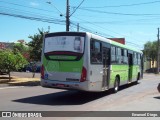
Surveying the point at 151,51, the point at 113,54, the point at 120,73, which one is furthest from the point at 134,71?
the point at 151,51

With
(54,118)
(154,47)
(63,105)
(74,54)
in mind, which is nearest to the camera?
(54,118)

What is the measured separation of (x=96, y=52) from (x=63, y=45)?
1573 mm

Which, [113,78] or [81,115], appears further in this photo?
[113,78]

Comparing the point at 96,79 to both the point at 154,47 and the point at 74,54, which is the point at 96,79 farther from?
the point at 154,47

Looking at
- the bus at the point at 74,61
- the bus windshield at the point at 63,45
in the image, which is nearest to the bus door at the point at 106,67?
the bus at the point at 74,61

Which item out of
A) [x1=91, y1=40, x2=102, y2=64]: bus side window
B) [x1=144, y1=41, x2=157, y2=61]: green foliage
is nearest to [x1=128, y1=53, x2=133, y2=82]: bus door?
[x1=91, y1=40, x2=102, y2=64]: bus side window

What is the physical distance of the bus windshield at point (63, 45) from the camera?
47.6 ft

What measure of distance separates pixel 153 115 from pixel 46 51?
642cm

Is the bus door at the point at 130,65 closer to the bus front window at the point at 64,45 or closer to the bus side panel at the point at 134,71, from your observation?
the bus side panel at the point at 134,71

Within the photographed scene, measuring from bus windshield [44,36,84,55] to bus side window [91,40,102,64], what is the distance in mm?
682

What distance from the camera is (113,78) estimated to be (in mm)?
18312

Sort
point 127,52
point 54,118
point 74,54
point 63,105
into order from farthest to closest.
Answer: point 127,52 < point 74,54 < point 63,105 < point 54,118

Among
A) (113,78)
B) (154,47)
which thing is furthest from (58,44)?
(154,47)

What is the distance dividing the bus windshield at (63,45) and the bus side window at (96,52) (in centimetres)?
68
